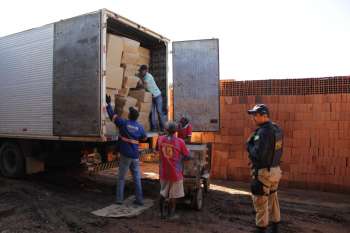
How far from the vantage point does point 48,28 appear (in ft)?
22.1

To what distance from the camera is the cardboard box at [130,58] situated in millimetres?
7066

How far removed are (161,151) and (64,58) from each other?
265 centimetres

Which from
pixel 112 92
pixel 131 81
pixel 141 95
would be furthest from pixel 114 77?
pixel 141 95

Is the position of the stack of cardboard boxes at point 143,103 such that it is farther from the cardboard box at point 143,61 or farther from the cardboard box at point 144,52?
the cardboard box at point 144,52

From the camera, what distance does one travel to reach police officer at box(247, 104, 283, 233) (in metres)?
4.22

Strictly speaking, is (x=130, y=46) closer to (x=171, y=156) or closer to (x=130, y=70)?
(x=130, y=70)

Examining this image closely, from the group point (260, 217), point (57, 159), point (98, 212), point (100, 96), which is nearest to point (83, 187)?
point (57, 159)

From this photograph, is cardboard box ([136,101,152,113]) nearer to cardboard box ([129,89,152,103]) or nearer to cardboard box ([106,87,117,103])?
cardboard box ([129,89,152,103])

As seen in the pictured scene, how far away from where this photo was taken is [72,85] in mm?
6254

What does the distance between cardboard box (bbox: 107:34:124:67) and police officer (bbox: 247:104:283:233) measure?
10.5 ft

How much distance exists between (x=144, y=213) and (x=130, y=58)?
10.5 feet

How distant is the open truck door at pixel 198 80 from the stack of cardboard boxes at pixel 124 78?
115 cm

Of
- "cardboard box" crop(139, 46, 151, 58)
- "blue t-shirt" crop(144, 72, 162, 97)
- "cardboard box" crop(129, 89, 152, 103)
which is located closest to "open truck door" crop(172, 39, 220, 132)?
"cardboard box" crop(139, 46, 151, 58)

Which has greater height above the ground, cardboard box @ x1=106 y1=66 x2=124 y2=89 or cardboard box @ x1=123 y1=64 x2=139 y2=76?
cardboard box @ x1=123 y1=64 x2=139 y2=76
